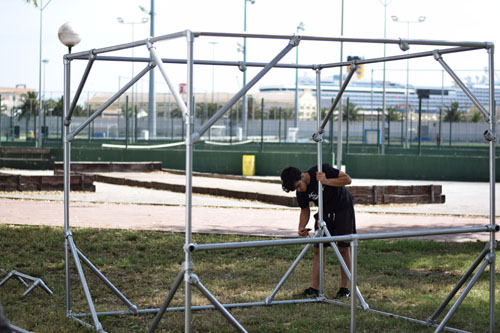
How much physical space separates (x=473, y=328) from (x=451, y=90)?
108 ft

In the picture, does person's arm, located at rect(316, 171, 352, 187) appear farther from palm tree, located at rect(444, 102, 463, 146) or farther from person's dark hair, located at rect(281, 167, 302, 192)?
palm tree, located at rect(444, 102, 463, 146)

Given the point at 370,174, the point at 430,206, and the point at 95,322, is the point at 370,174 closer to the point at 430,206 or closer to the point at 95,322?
the point at 430,206

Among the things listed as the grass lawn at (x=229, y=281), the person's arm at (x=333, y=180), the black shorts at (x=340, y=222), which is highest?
the person's arm at (x=333, y=180)

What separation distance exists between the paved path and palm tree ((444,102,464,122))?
14.2 meters

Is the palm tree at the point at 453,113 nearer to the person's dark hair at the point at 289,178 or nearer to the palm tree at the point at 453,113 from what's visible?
the palm tree at the point at 453,113

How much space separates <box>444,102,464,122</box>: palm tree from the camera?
3284 cm

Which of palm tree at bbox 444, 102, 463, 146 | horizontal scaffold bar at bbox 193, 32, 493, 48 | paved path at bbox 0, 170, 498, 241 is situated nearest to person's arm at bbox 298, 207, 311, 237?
horizontal scaffold bar at bbox 193, 32, 493, 48

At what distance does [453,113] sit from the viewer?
109 feet

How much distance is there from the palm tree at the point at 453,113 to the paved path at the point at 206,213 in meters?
14.2

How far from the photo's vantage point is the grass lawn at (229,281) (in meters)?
6.44

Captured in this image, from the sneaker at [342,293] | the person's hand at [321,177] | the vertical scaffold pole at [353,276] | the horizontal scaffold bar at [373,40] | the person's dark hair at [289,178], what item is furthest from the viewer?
the sneaker at [342,293]

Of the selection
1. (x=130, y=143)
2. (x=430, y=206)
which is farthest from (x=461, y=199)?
(x=130, y=143)

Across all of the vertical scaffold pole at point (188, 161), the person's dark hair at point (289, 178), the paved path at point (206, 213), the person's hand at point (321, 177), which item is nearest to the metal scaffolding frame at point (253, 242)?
the vertical scaffold pole at point (188, 161)

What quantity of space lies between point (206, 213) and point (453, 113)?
21468 mm
